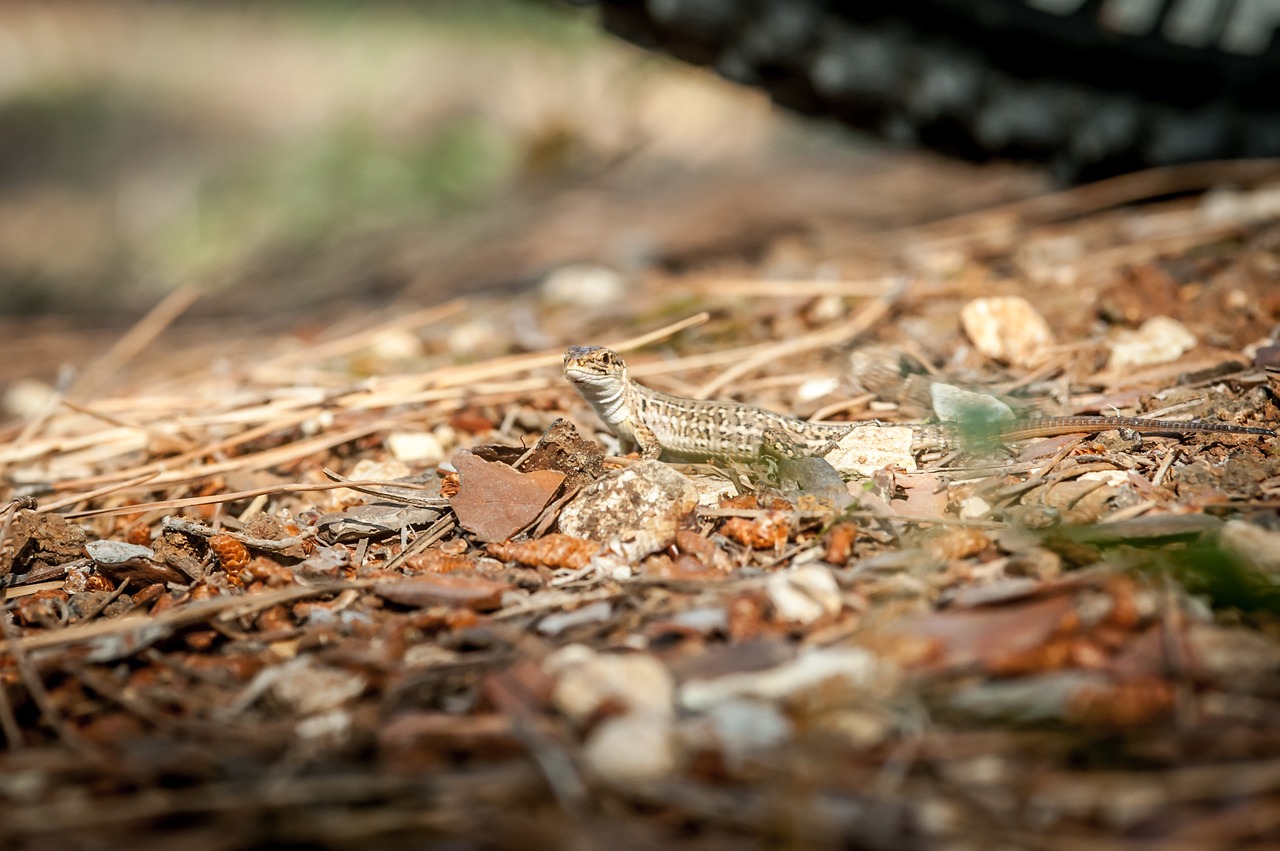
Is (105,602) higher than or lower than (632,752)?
lower

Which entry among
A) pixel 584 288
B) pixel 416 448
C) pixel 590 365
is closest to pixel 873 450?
pixel 590 365

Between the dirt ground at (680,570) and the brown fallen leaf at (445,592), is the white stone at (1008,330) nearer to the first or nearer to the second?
the dirt ground at (680,570)

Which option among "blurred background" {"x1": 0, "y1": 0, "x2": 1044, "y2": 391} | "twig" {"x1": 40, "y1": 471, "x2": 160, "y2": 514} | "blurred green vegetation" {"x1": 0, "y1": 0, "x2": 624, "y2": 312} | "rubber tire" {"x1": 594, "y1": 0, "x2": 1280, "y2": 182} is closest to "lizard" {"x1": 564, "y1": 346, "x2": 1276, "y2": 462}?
"twig" {"x1": 40, "y1": 471, "x2": 160, "y2": 514}

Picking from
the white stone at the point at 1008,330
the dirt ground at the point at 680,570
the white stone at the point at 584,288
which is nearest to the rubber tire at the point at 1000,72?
the dirt ground at the point at 680,570

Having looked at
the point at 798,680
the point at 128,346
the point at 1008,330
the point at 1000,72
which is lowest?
the point at 128,346

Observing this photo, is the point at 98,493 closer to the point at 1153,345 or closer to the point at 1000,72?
the point at 1153,345

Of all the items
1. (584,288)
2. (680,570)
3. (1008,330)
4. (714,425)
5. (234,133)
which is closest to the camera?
(680,570)

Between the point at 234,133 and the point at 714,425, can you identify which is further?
the point at 234,133
